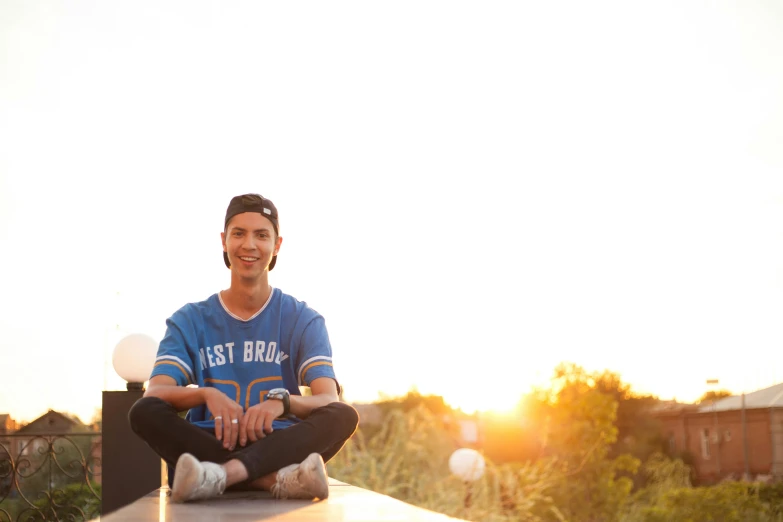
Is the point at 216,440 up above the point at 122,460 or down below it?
above

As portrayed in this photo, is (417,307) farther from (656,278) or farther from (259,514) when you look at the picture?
(656,278)

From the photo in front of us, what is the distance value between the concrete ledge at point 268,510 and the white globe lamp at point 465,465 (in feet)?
13.1

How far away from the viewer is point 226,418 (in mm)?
2193

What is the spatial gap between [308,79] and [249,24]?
33.9 inches

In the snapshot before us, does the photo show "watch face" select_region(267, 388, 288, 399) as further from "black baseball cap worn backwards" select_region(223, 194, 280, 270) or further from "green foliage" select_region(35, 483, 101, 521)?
"green foliage" select_region(35, 483, 101, 521)

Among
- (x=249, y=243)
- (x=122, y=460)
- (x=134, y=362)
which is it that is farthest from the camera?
(x=134, y=362)

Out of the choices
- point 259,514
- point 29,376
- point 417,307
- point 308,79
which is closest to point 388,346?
point 417,307

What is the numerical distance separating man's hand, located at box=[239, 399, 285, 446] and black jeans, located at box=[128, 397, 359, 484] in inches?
1.2

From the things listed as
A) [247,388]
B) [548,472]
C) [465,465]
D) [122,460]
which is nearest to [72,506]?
[122,460]

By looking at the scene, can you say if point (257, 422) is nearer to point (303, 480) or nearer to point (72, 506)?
point (303, 480)

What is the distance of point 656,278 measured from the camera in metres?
19.9

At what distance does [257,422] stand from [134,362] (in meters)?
2.51

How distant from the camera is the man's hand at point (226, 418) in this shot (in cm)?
219

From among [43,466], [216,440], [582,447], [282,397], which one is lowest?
[582,447]
